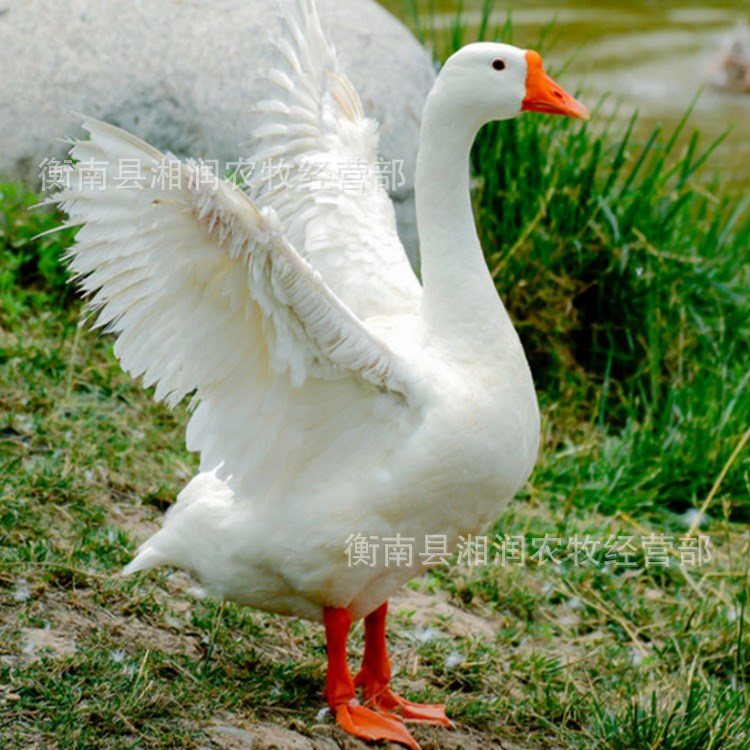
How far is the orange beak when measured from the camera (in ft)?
12.7

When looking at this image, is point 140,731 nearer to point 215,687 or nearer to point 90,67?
point 215,687

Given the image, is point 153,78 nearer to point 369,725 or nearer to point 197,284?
point 197,284

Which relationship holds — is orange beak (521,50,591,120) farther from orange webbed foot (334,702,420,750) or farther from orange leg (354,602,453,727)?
orange webbed foot (334,702,420,750)

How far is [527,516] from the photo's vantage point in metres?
5.66

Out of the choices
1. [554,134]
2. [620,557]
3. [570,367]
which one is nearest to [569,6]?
[554,134]

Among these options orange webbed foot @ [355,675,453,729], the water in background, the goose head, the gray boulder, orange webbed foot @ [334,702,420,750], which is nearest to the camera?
the goose head

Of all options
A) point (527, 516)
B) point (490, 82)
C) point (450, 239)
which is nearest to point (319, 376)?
point (450, 239)

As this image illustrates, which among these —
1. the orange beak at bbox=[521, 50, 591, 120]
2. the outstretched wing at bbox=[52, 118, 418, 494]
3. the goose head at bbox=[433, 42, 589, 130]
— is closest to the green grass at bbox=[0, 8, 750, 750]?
the outstretched wing at bbox=[52, 118, 418, 494]

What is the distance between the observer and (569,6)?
47.5 feet

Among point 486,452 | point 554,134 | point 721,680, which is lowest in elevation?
point 721,680

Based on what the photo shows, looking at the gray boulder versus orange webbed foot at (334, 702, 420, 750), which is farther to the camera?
the gray boulder

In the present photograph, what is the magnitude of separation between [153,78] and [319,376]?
9.90ft

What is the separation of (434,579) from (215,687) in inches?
54.0

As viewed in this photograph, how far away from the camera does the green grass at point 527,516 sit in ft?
13.1
